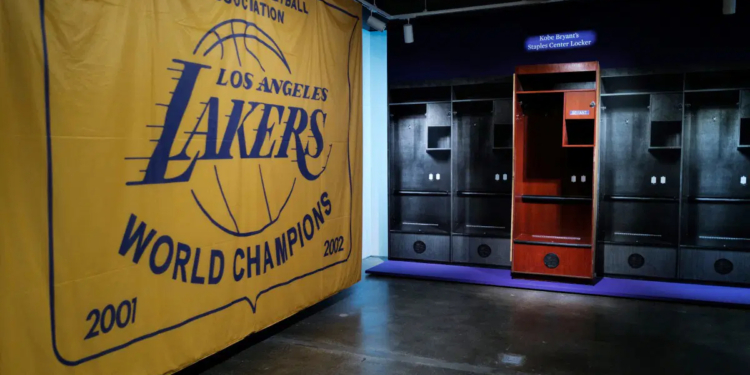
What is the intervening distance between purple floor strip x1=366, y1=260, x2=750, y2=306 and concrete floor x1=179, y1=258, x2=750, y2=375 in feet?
0.46

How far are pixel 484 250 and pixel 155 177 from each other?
15.2ft

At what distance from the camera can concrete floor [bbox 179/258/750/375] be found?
12.4 ft

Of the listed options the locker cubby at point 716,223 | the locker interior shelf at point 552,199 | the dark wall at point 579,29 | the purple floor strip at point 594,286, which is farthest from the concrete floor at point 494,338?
the dark wall at point 579,29

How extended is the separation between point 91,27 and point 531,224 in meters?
5.27

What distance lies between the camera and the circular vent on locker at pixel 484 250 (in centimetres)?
682

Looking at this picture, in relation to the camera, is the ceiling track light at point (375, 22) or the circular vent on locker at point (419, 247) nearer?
the ceiling track light at point (375, 22)

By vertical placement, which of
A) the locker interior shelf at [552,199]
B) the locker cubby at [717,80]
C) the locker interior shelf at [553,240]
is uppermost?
the locker cubby at [717,80]

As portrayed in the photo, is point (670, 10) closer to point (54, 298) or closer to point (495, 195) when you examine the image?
point (495, 195)

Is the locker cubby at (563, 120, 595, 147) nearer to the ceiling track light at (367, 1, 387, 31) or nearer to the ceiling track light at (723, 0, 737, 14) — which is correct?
the ceiling track light at (723, 0, 737, 14)

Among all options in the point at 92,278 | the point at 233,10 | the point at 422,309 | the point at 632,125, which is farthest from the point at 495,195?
the point at 92,278

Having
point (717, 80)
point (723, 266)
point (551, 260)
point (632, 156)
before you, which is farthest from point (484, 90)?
point (723, 266)

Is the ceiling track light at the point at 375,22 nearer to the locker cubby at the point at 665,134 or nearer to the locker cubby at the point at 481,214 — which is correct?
the locker cubby at the point at 481,214

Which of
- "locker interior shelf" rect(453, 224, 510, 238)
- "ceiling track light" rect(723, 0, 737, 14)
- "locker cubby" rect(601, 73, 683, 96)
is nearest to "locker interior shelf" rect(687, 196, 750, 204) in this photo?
"locker cubby" rect(601, 73, 683, 96)

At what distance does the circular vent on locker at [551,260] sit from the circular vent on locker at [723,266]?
1.67m
